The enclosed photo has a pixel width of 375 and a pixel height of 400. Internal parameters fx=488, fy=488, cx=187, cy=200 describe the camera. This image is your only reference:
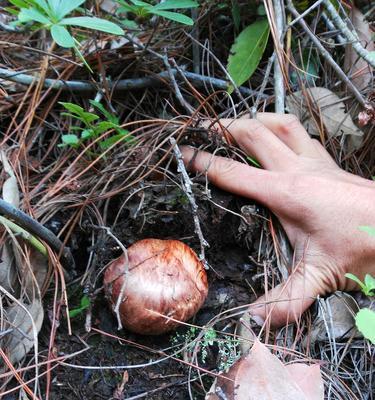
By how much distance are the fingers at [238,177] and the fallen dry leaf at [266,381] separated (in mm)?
553

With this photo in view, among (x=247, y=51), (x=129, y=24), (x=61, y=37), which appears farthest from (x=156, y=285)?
(x=129, y=24)

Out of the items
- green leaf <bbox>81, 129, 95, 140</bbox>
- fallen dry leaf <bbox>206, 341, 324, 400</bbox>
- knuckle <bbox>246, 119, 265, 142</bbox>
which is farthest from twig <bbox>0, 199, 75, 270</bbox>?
knuckle <bbox>246, 119, 265, 142</bbox>

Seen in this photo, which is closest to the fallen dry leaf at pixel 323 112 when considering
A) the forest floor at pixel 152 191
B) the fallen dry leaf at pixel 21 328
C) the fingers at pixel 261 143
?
the forest floor at pixel 152 191

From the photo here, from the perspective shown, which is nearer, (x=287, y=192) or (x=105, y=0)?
(x=287, y=192)

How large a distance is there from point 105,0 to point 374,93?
1.26 metres

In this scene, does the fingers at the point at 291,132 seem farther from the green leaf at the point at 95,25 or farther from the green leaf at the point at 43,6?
the green leaf at the point at 43,6

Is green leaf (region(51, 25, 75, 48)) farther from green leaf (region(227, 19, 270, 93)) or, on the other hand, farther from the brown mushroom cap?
green leaf (region(227, 19, 270, 93))

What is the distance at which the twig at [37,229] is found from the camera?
54.2 inches

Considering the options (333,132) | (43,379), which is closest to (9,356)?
(43,379)

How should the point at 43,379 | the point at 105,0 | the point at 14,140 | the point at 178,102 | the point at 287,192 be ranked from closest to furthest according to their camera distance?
the point at 43,379
the point at 287,192
the point at 14,140
the point at 178,102
the point at 105,0

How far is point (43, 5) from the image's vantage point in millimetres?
1352

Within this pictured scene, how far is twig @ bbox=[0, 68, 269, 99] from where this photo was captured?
74.3 inches

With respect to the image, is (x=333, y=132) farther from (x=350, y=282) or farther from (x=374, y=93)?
(x=350, y=282)

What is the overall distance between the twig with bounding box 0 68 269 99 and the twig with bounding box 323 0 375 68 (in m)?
0.37
